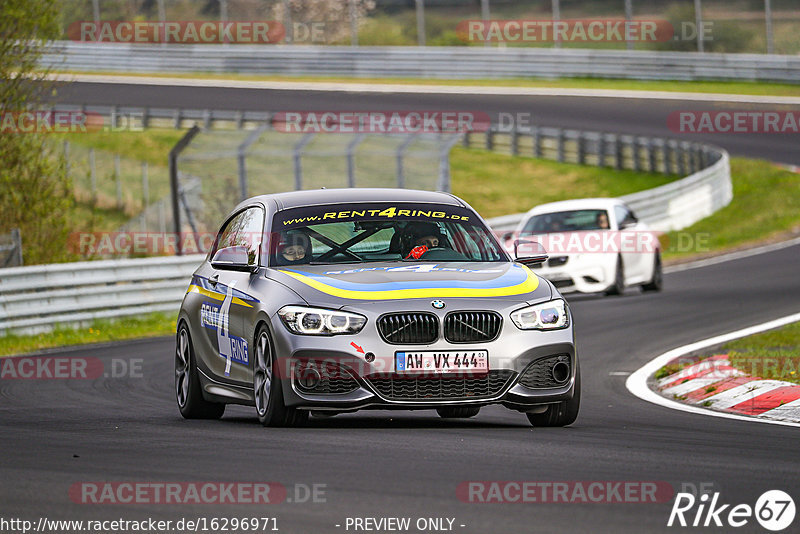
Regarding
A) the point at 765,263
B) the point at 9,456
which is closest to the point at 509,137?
the point at 765,263

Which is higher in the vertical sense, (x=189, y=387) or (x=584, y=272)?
(x=189, y=387)

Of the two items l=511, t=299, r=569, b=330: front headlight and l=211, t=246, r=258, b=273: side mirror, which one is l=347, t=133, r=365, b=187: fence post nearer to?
l=211, t=246, r=258, b=273: side mirror

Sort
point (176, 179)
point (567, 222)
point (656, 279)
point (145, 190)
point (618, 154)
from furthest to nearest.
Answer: point (618, 154), point (145, 190), point (176, 179), point (567, 222), point (656, 279)

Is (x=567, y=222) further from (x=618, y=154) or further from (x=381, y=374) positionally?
(x=618, y=154)

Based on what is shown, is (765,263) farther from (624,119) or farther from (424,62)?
(424,62)

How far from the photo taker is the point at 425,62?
168 feet

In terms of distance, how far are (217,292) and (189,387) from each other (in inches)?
30.6

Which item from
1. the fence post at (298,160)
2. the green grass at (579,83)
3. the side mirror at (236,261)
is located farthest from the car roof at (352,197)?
the green grass at (579,83)

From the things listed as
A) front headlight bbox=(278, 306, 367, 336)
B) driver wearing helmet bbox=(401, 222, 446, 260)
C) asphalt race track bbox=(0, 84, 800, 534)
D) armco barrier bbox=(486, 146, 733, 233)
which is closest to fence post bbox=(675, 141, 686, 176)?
armco barrier bbox=(486, 146, 733, 233)

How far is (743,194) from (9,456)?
28542 millimetres

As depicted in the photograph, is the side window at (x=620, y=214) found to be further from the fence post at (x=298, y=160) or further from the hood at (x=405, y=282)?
the hood at (x=405, y=282)

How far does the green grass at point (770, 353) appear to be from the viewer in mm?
11664

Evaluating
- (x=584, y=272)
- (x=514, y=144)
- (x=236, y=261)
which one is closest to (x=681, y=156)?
(x=514, y=144)

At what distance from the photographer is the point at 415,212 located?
1012cm
